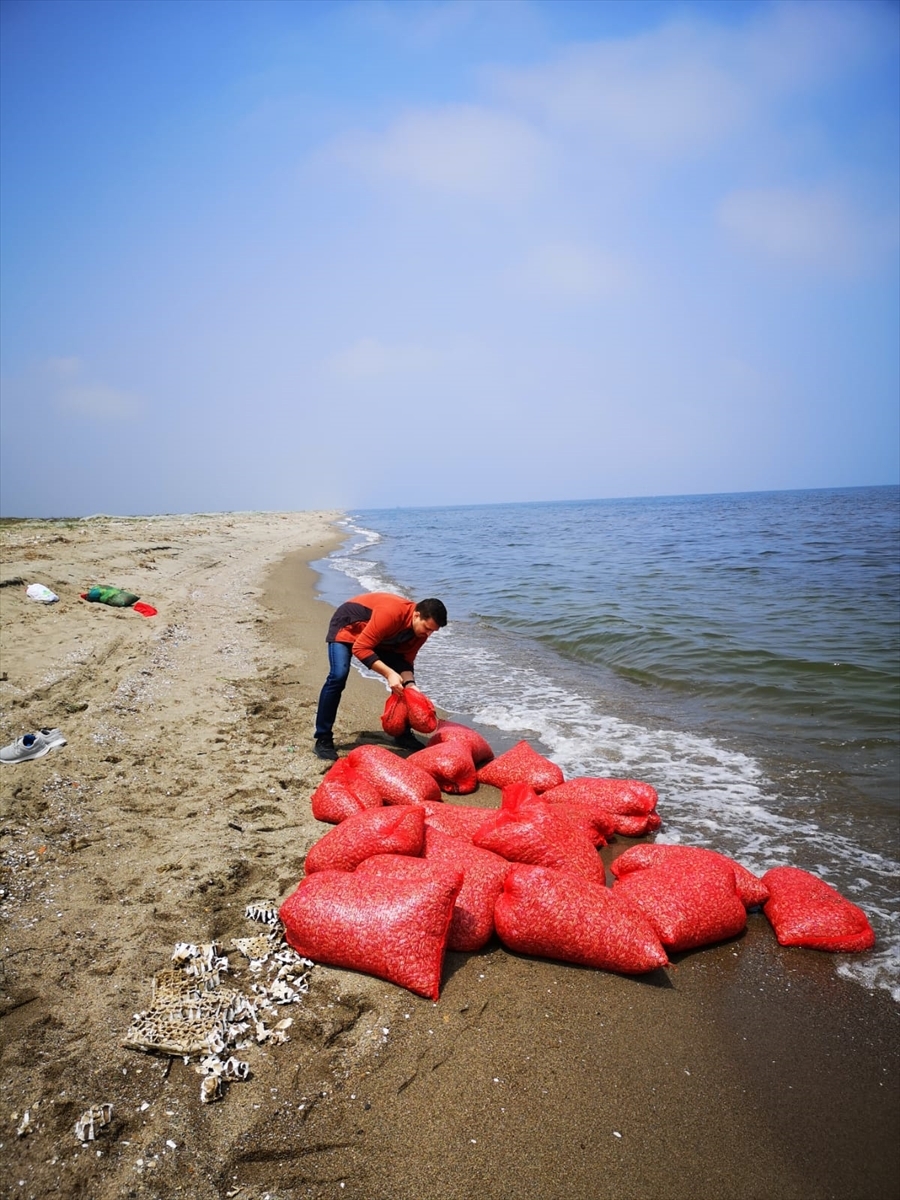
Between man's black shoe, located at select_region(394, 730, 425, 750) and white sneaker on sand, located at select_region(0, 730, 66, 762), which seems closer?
white sneaker on sand, located at select_region(0, 730, 66, 762)

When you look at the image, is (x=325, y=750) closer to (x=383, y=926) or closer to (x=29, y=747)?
(x=29, y=747)

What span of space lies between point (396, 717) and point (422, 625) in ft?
2.97

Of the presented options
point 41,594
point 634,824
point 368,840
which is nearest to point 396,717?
point 368,840

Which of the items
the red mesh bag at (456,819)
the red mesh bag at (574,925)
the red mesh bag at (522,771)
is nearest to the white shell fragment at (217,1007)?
the red mesh bag at (574,925)

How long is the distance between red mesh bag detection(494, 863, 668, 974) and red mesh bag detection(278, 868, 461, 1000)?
1.26ft

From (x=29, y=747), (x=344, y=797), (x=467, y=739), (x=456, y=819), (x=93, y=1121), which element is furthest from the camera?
(x=467, y=739)

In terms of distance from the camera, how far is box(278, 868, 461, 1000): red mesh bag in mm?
2854

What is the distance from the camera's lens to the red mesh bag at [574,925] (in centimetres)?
302

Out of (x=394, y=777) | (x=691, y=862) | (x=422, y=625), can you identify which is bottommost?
(x=691, y=862)

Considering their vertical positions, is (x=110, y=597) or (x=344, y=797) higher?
(x=110, y=597)

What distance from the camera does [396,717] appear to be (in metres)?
5.65

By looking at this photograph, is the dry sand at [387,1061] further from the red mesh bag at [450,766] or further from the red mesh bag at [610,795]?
the red mesh bag at [450,766]

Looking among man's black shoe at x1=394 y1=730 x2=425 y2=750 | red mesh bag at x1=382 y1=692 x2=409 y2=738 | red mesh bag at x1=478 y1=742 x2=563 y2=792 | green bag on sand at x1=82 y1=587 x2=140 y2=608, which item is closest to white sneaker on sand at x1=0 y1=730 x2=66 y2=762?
red mesh bag at x1=382 y1=692 x2=409 y2=738

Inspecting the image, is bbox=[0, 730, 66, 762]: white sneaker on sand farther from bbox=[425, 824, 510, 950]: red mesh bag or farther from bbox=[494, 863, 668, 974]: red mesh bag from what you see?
bbox=[494, 863, 668, 974]: red mesh bag
